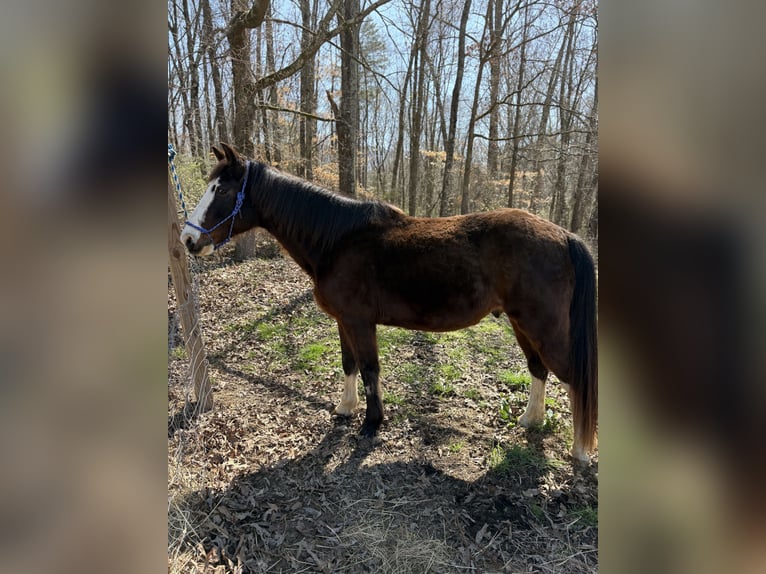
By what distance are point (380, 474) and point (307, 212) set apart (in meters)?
2.21

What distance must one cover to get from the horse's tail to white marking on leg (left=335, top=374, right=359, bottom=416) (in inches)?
73.8

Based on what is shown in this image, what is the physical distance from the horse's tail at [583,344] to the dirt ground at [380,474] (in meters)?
0.43

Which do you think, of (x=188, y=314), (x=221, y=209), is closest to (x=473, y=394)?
(x=188, y=314)

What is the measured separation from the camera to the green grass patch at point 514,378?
424 cm

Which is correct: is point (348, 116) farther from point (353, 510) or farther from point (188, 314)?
point (353, 510)

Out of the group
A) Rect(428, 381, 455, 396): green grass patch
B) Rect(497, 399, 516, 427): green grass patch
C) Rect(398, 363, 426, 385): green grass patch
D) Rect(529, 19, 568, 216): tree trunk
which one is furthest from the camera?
Rect(529, 19, 568, 216): tree trunk

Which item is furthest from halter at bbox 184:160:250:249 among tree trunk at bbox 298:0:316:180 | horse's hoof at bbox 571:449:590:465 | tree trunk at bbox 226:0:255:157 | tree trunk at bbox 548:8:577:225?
tree trunk at bbox 548:8:577:225

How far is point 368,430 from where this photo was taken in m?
3.47

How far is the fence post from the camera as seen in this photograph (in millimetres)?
3303

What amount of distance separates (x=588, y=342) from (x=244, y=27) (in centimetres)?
722

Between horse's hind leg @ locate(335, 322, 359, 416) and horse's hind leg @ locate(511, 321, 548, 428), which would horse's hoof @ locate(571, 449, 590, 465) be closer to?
horse's hind leg @ locate(511, 321, 548, 428)
